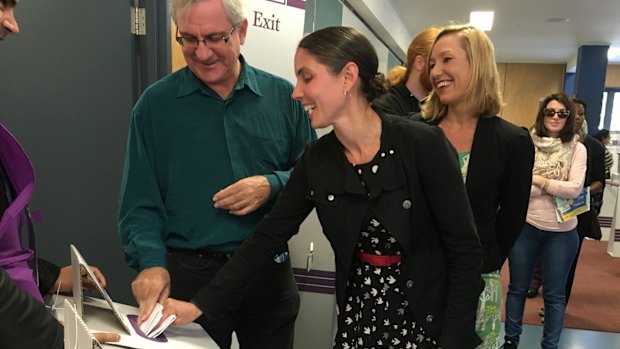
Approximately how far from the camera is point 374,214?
3.79 ft

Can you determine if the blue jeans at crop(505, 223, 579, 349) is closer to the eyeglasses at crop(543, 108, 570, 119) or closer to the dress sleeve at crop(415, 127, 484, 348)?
the eyeglasses at crop(543, 108, 570, 119)

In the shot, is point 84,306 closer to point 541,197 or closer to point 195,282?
point 195,282

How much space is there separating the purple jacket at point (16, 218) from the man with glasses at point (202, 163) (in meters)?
0.30

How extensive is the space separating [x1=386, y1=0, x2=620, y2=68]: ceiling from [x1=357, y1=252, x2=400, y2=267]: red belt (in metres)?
4.52

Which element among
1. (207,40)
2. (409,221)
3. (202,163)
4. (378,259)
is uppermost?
(207,40)

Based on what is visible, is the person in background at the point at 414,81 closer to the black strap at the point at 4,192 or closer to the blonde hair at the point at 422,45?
the blonde hair at the point at 422,45

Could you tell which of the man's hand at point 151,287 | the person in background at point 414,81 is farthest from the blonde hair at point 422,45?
the man's hand at point 151,287

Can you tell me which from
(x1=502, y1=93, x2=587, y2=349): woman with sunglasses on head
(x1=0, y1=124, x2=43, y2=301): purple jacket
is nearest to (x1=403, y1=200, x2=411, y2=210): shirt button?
(x1=0, y1=124, x2=43, y2=301): purple jacket

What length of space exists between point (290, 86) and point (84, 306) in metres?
0.80

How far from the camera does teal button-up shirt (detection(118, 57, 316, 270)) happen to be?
1.27 metres

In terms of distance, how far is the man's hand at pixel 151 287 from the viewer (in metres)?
1.13

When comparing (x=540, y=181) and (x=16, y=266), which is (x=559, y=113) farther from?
(x=16, y=266)

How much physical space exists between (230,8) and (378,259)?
2.44 feet

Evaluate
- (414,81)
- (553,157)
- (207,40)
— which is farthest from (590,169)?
(207,40)
